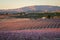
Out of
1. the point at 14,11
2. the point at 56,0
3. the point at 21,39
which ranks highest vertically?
the point at 56,0

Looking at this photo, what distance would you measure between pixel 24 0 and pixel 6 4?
9.1 inches

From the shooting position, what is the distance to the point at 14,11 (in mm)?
1917

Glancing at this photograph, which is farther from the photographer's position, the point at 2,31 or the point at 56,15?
the point at 56,15

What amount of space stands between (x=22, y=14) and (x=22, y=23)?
6.6 inches


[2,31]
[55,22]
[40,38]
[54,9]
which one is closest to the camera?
[40,38]

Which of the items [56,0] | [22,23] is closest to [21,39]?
[22,23]

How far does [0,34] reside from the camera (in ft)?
5.01

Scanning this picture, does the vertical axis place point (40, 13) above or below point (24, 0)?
below

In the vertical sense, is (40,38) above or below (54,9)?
below

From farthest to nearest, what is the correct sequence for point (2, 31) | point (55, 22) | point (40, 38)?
point (55, 22) < point (2, 31) < point (40, 38)

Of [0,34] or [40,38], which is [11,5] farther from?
[40,38]

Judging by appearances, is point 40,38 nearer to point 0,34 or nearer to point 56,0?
point 0,34

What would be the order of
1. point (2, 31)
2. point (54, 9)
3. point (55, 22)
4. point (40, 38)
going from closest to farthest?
1. point (40, 38)
2. point (2, 31)
3. point (55, 22)
4. point (54, 9)

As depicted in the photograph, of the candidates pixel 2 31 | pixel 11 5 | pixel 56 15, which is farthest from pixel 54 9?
pixel 2 31
